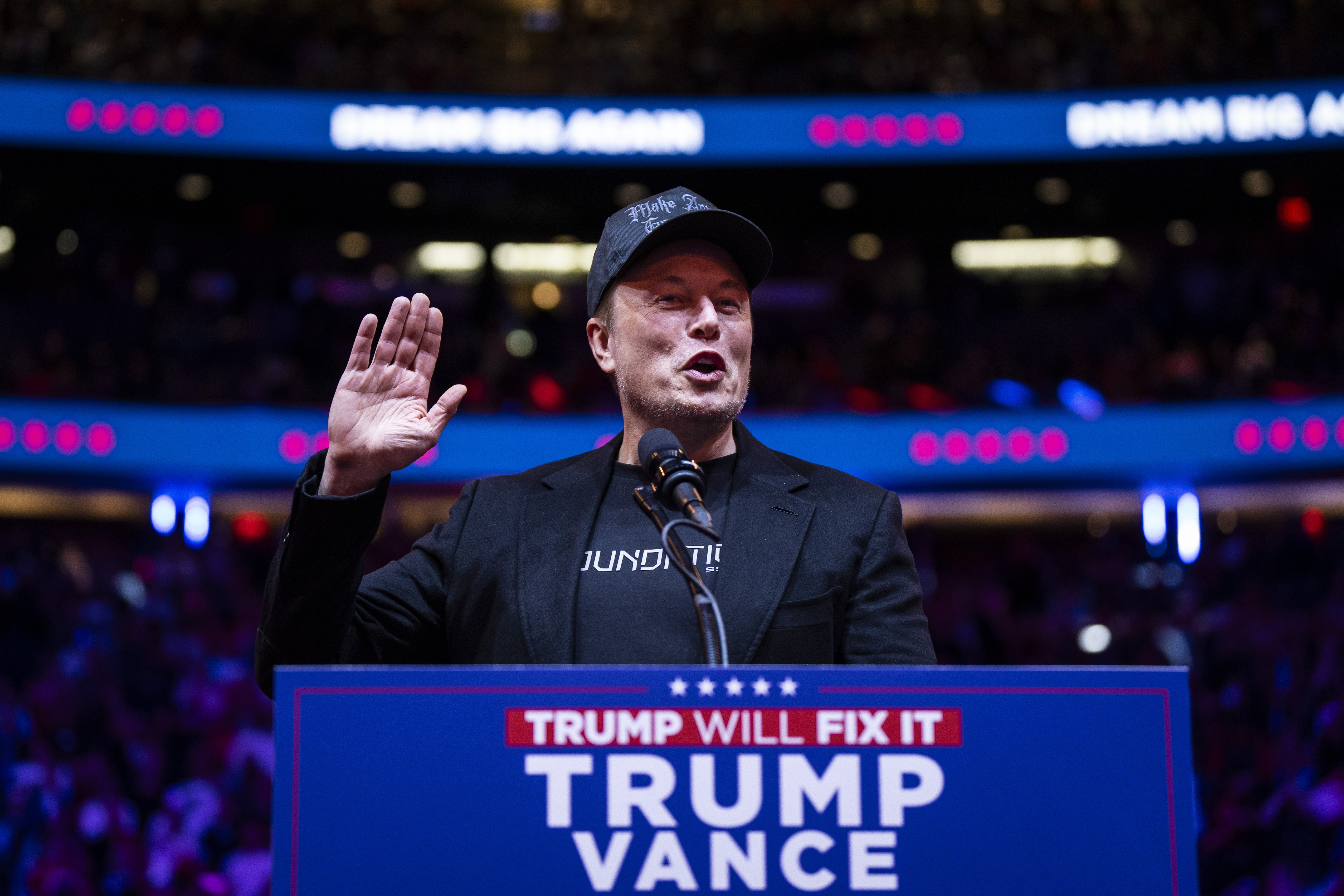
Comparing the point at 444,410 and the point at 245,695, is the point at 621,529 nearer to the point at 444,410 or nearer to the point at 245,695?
the point at 444,410

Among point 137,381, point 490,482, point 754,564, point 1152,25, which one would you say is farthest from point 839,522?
point 1152,25

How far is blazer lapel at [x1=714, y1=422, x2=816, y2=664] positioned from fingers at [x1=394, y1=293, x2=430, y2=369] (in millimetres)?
491

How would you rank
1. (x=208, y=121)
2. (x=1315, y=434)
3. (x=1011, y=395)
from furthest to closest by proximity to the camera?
1. (x=208, y=121)
2. (x=1011, y=395)
3. (x=1315, y=434)

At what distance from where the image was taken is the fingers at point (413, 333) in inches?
66.8

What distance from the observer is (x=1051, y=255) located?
1648 cm

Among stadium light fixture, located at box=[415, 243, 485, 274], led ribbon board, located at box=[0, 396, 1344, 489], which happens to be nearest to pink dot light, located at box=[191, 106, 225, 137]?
led ribbon board, located at box=[0, 396, 1344, 489]

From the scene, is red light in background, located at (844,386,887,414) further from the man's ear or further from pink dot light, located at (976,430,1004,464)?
the man's ear

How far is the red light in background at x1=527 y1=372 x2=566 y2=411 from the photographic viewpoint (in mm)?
11984

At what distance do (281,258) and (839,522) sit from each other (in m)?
15.6

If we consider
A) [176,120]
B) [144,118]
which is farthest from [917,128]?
[144,118]

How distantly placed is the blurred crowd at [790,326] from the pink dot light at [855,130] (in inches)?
79.3

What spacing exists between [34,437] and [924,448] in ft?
26.0

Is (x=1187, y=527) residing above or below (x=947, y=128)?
below

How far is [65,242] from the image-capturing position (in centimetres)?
1535
